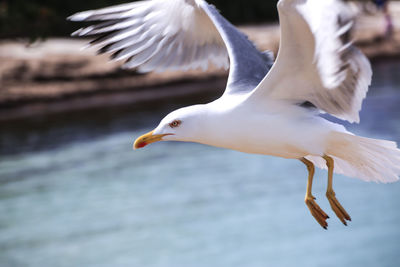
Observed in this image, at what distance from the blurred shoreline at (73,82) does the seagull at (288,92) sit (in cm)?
836

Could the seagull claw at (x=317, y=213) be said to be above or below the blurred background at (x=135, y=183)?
above

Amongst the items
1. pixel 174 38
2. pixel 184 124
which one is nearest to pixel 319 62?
pixel 184 124

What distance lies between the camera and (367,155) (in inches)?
110

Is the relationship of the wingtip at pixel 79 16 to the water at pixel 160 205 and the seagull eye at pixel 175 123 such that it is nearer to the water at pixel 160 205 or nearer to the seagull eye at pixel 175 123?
the seagull eye at pixel 175 123

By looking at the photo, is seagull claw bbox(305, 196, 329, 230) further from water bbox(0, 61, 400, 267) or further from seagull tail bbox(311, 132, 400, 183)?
water bbox(0, 61, 400, 267)

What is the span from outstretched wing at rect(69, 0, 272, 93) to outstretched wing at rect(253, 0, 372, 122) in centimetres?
41

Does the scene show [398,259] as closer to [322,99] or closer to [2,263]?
[2,263]

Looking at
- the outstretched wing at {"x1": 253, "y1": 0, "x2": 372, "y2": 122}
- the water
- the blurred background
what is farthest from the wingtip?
the water

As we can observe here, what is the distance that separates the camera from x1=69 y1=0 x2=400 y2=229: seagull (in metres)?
2.27

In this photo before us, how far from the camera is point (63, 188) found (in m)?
10.5

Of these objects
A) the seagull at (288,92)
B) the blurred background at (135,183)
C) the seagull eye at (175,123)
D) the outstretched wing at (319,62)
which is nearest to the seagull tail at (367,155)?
the seagull at (288,92)

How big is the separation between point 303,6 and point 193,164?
974 centimetres

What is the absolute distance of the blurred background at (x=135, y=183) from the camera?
963 cm

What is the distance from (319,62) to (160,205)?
333 inches
